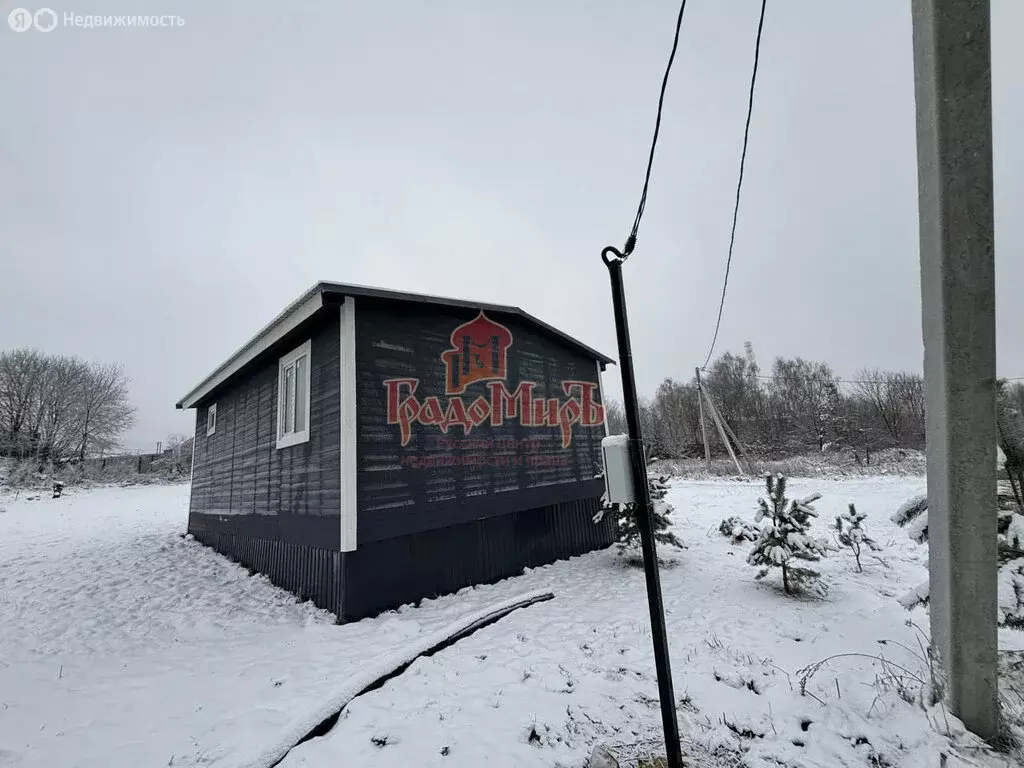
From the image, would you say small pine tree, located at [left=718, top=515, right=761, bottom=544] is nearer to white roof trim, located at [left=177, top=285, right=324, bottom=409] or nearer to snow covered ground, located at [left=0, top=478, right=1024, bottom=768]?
snow covered ground, located at [left=0, top=478, right=1024, bottom=768]

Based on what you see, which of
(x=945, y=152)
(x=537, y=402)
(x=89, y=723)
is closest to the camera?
(x=945, y=152)

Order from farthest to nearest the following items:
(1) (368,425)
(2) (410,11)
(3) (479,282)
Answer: (3) (479,282) → (2) (410,11) → (1) (368,425)

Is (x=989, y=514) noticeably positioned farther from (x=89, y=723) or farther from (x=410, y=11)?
(x=410, y=11)

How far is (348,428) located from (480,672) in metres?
3.51

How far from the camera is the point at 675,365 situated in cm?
5550

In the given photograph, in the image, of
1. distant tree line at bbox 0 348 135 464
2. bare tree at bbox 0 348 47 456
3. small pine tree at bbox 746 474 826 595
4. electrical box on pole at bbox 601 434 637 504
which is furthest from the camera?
distant tree line at bbox 0 348 135 464

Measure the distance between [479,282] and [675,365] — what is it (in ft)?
182

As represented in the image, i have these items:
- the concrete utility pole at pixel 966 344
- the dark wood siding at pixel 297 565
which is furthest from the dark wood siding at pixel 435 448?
the concrete utility pole at pixel 966 344

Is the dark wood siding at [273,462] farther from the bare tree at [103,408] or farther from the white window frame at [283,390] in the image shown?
the bare tree at [103,408]

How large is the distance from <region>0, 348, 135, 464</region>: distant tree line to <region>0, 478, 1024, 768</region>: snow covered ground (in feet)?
98.9

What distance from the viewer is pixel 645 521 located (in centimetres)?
257

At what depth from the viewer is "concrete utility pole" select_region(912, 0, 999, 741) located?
2.64 metres

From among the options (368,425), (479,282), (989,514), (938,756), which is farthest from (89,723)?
(479,282)

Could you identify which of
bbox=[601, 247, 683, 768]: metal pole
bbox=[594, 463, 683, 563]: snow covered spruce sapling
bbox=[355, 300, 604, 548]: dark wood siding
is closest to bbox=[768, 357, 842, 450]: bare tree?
bbox=[594, 463, 683, 563]: snow covered spruce sapling
